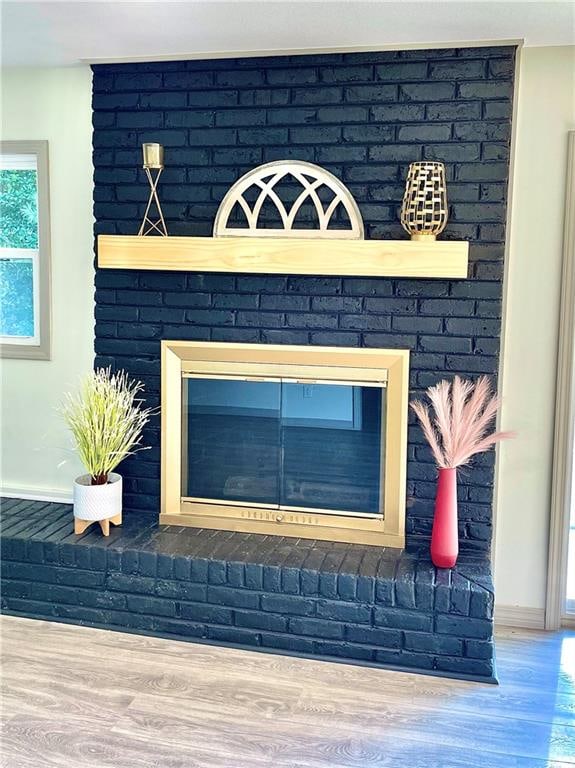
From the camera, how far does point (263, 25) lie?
262 cm

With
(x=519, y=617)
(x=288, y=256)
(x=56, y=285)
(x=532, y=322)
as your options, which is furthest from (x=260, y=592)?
(x=56, y=285)

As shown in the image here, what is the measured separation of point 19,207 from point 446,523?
241cm

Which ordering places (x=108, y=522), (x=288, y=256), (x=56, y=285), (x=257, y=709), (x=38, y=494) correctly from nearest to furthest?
(x=257, y=709) < (x=288, y=256) < (x=108, y=522) < (x=56, y=285) < (x=38, y=494)

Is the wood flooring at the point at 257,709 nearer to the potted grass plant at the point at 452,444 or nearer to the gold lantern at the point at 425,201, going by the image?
the potted grass plant at the point at 452,444

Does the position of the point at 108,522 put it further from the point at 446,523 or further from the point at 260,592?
the point at 446,523

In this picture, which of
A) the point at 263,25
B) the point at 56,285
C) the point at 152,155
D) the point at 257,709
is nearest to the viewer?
the point at 257,709

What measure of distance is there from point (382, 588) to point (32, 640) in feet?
4.40

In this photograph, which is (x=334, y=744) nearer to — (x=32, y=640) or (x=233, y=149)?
(x=32, y=640)

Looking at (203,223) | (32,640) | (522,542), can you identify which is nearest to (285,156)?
(203,223)

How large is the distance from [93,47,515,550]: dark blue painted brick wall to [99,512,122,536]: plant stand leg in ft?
0.78

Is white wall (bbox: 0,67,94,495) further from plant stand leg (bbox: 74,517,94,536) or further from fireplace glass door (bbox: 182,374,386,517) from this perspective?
fireplace glass door (bbox: 182,374,386,517)

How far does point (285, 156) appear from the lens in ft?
9.81

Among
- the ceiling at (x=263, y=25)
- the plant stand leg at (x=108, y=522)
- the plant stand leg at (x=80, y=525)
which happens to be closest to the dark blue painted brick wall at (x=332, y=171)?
the ceiling at (x=263, y=25)

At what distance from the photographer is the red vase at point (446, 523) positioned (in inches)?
108
